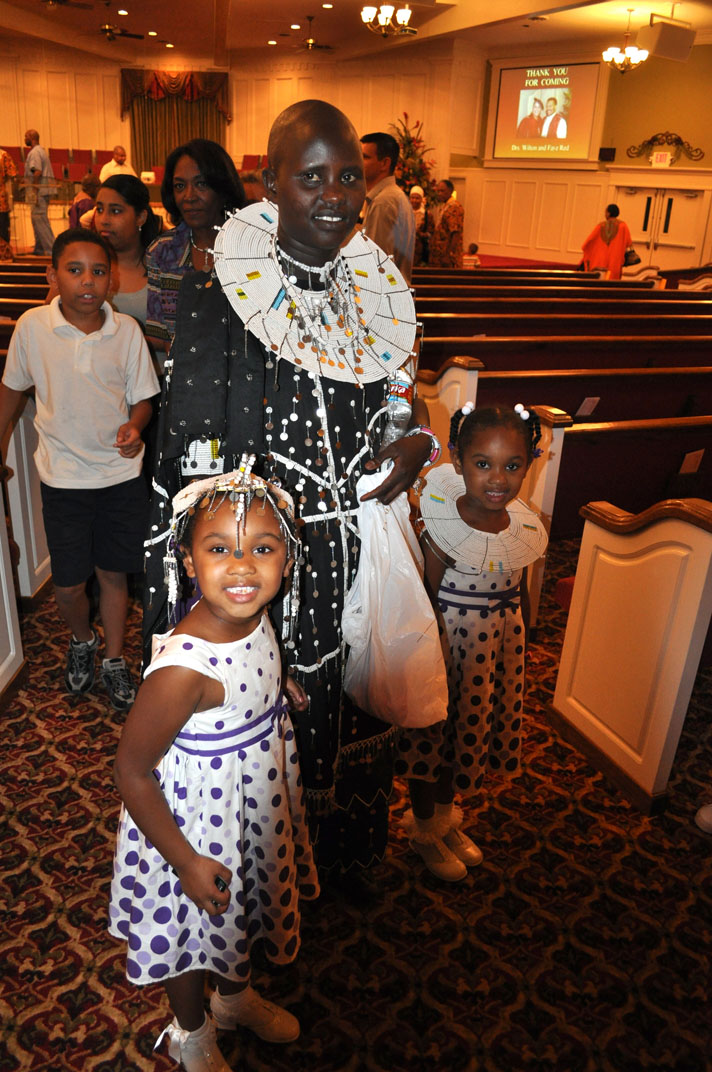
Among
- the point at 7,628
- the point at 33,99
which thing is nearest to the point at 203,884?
the point at 7,628

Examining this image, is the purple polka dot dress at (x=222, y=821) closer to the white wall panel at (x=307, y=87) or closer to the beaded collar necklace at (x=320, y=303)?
the beaded collar necklace at (x=320, y=303)

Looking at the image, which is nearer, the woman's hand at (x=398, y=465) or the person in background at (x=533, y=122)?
the woman's hand at (x=398, y=465)

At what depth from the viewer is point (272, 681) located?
1.43 metres

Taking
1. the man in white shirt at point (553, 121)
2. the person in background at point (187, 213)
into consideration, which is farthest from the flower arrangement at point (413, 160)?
the person in background at point (187, 213)

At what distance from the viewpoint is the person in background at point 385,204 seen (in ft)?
13.7

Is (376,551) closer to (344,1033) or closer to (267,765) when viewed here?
(267,765)

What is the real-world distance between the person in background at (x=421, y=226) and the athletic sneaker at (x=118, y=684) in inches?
376

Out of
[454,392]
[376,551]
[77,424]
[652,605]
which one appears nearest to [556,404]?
[454,392]

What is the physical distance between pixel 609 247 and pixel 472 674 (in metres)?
9.72

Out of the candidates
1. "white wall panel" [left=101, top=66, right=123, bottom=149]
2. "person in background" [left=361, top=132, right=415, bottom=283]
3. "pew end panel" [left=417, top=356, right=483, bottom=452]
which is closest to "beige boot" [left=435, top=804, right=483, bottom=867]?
"pew end panel" [left=417, top=356, right=483, bottom=452]

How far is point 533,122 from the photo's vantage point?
532 inches

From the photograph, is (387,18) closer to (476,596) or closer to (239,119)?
(239,119)

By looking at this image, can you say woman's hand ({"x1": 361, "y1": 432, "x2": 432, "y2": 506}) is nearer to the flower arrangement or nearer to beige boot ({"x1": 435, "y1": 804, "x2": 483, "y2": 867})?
beige boot ({"x1": 435, "y1": 804, "x2": 483, "y2": 867})

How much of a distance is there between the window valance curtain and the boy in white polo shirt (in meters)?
15.8
